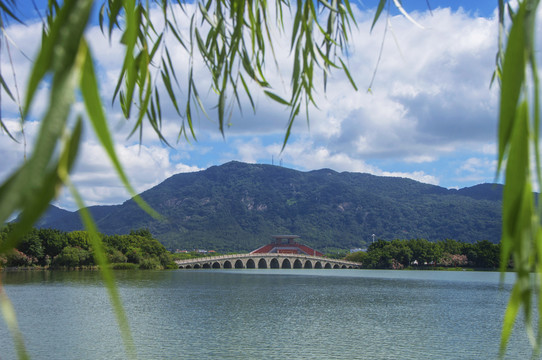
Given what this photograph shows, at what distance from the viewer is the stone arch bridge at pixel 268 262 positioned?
3039 inches

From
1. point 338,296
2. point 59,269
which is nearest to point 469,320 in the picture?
point 338,296

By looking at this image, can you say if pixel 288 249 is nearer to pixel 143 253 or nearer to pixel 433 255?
pixel 433 255

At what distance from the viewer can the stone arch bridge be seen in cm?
7718

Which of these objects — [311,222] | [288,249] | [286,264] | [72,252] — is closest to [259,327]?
[72,252]

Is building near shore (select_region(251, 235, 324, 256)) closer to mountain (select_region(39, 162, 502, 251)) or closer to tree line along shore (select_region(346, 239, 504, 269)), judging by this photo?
tree line along shore (select_region(346, 239, 504, 269))

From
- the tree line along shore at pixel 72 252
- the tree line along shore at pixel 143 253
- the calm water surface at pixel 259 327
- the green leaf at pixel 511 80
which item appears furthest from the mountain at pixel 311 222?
the green leaf at pixel 511 80

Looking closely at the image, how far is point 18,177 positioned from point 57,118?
10cm

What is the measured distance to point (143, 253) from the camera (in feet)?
188

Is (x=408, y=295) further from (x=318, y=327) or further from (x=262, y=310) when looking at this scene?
(x=318, y=327)

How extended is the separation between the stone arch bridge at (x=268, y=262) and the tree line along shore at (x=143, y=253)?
2.99m

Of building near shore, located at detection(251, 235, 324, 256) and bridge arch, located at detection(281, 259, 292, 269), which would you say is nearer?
bridge arch, located at detection(281, 259, 292, 269)

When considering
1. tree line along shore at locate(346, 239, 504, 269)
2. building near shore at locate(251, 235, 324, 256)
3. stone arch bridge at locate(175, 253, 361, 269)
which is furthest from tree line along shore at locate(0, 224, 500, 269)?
building near shore at locate(251, 235, 324, 256)

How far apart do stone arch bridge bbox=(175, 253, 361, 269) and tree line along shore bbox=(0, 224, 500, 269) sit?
299 centimetres

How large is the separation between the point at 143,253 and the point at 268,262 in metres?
33.3
